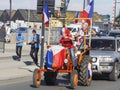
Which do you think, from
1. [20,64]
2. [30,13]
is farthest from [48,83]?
[30,13]

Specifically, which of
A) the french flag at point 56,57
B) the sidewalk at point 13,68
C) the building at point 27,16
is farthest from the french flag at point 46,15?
the building at point 27,16

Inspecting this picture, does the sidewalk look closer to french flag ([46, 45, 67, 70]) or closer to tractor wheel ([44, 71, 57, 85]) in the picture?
tractor wheel ([44, 71, 57, 85])

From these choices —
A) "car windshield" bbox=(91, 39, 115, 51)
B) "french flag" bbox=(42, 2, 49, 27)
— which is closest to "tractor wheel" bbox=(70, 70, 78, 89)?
"french flag" bbox=(42, 2, 49, 27)

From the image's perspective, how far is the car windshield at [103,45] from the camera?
1828cm

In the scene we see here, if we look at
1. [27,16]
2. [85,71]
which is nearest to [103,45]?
[85,71]

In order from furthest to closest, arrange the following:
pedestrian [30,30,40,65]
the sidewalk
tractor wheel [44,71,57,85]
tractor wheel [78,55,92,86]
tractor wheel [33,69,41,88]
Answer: pedestrian [30,30,40,65] → the sidewalk → tractor wheel [44,71,57,85] → tractor wheel [78,55,92,86] → tractor wheel [33,69,41,88]

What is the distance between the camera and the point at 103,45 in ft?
60.4

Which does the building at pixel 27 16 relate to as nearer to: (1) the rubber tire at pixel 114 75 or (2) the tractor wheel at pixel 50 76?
(1) the rubber tire at pixel 114 75

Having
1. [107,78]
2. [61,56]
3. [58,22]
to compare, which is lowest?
[107,78]

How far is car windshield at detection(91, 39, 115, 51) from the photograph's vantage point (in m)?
18.3

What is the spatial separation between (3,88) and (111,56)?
15.8ft

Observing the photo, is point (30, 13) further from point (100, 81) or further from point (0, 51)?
point (100, 81)

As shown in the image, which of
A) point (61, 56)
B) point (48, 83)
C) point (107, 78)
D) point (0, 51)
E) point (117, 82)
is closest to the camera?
point (61, 56)

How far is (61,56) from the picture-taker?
1423cm
